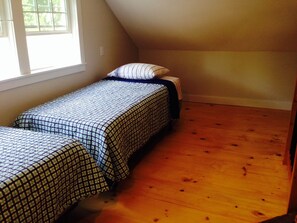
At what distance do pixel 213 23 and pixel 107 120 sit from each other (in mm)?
2033

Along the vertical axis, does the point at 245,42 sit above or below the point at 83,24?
below

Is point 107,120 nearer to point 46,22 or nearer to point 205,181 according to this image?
point 205,181

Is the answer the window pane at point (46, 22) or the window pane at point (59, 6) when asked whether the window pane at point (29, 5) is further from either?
the window pane at point (59, 6)

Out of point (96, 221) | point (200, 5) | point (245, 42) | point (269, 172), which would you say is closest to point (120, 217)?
point (96, 221)

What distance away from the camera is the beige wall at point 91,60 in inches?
91.8

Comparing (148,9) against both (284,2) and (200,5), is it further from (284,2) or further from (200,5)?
(284,2)

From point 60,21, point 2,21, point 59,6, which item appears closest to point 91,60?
point 60,21

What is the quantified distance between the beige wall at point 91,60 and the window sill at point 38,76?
0.14 feet

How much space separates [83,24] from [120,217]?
2065 mm

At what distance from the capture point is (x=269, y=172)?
232 cm

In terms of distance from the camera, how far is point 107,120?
80.0 inches

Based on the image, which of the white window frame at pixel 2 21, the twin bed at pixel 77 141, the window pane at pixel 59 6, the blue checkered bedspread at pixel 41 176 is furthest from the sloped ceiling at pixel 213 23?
the blue checkered bedspread at pixel 41 176

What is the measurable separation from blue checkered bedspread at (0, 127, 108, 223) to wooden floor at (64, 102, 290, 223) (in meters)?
0.31

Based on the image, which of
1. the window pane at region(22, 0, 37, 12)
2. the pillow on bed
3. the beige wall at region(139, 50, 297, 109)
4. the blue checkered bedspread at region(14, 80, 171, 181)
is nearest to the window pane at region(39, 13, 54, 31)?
the window pane at region(22, 0, 37, 12)
